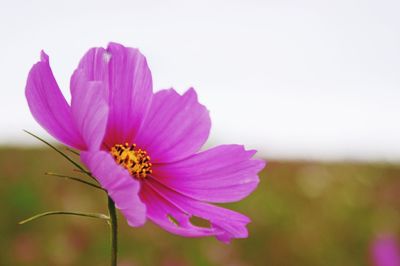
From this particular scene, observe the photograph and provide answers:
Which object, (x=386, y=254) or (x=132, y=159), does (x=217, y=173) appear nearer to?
(x=132, y=159)

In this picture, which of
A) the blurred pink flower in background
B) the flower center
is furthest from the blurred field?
the flower center

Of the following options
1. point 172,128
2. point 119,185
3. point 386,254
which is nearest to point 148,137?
point 172,128

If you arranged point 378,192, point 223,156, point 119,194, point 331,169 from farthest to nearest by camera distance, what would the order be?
point 331,169
point 378,192
point 223,156
point 119,194

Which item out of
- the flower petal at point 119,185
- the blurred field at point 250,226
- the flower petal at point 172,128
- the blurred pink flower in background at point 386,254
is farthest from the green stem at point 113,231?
the blurred field at point 250,226

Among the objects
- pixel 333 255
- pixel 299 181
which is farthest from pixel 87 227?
pixel 299 181

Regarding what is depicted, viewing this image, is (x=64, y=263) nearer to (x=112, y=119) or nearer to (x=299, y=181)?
(x=299, y=181)

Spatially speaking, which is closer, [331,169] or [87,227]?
[87,227]

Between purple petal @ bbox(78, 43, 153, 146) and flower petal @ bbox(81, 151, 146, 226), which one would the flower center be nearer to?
purple petal @ bbox(78, 43, 153, 146)

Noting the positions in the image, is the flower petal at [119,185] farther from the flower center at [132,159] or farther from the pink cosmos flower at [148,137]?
the flower center at [132,159]
